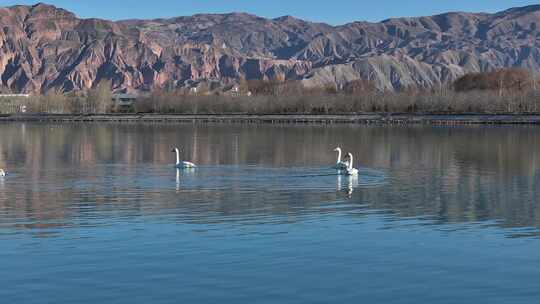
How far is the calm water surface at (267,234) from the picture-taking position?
16.7 meters

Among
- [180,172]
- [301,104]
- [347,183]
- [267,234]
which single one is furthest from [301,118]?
[267,234]

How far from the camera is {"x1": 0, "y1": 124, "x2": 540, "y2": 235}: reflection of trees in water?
27.0m

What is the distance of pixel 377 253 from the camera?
20078 millimetres

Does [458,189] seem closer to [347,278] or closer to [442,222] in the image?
[442,222]

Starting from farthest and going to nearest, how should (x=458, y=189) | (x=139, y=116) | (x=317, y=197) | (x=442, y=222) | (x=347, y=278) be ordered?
(x=139, y=116) < (x=458, y=189) < (x=317, y=197) < (x=442, y=222) < (x=347, y=278)

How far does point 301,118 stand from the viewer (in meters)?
134

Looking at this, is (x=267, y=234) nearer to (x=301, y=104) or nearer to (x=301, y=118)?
(x=301, y=118)

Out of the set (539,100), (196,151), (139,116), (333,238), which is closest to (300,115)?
(139,116)

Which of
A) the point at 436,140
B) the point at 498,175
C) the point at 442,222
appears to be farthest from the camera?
the point at 436,140

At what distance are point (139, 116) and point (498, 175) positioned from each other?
108 m

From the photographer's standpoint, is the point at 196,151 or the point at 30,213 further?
the point at 196,151

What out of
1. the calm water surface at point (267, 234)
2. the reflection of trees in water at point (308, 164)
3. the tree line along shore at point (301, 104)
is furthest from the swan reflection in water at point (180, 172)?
the tree line along shore at point (301, 104)

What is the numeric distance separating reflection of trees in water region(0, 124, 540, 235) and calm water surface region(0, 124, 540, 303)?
0.12 metres

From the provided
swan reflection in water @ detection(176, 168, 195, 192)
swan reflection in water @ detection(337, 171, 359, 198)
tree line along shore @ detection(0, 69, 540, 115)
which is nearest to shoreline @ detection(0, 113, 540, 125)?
tree line along shore @ detection(0, 69, 540, 115)
